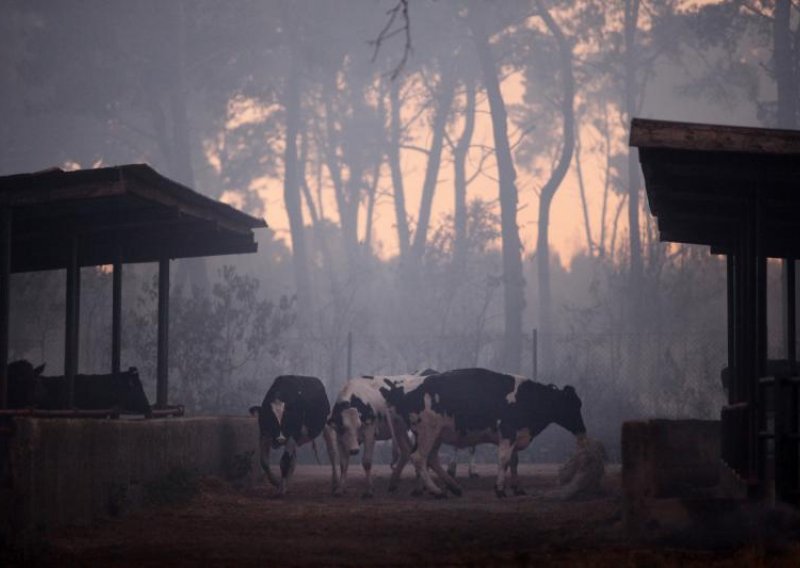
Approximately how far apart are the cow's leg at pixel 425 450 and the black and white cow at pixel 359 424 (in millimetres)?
664

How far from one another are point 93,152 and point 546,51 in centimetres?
2049

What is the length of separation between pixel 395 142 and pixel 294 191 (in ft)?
29.9

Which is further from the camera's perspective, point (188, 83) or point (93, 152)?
point (93, 152)

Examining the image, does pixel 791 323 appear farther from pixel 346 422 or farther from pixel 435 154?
pixel 435 154

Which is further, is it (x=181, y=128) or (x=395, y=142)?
(x=395, y=142)

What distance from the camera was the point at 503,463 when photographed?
18453 millimetres

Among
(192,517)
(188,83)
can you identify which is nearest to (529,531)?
(192,517)

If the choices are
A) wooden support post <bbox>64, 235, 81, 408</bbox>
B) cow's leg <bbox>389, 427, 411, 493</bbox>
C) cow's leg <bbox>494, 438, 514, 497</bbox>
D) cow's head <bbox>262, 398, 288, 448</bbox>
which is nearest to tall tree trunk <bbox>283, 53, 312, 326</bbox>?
cow's leg <bbox>389, 427, 411, 493</bbox>

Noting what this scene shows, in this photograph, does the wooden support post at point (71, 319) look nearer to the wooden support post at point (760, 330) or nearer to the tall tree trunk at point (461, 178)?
the wooden support post at point (760, 330)

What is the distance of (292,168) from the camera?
169 ft

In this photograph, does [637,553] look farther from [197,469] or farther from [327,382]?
[327,382]

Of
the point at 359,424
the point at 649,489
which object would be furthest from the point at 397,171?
the point at 649,489

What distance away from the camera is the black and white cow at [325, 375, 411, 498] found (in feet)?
63.0

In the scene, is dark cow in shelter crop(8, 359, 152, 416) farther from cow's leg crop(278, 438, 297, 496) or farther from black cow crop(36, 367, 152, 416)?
cow's leg crop(278, 438, 297, 496)
